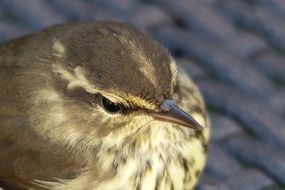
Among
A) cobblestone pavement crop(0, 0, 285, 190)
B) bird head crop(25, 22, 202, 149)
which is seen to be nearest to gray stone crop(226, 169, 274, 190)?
cobblestone pavement crop(0, 0, 285, 190)

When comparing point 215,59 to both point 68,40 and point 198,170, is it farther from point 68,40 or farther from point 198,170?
→ point 68,40

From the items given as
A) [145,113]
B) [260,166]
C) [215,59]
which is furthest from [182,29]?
[145,113]

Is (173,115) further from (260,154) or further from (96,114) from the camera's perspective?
(260,154)

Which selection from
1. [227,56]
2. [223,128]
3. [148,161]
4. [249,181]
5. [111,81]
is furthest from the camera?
[227,56]

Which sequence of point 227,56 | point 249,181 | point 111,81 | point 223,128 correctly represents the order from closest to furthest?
point 111,81 < point 249,181 < point 223,128 < point 227,56

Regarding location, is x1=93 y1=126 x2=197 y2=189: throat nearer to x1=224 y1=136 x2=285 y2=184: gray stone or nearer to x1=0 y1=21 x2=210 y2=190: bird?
x1=0 y1=21 x2=210 y2=190: bird

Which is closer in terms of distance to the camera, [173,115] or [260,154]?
[173,115]

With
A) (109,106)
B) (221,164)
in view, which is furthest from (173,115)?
(221,164)

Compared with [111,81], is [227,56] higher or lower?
higher
